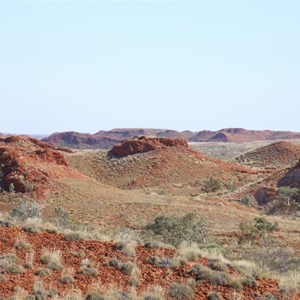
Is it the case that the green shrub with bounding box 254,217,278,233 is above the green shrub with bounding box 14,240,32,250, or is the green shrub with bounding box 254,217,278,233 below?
below

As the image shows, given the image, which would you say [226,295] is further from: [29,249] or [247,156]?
[247,156]

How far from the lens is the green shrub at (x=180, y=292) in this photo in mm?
9930

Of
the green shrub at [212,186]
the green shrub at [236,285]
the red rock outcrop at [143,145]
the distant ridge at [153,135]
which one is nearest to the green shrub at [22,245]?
the green shrub at [236,285]

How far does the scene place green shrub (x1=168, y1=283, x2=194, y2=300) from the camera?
9930 mm

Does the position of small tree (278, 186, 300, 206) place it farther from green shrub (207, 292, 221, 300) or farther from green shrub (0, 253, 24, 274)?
green shrub (0, 253, 24, 274)

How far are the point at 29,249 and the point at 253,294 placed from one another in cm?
473

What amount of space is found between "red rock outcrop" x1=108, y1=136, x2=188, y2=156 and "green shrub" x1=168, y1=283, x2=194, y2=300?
4770 centimetres

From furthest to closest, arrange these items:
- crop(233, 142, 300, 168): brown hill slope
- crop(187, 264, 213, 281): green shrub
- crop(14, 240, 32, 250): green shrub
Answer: crop(233, 142, 300, 168): brown hill slope, crop(14, 240, 32, 250): green shrub, crop(187, 264, 213, 281): green shrub

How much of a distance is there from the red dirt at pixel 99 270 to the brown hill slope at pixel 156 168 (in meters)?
35.3

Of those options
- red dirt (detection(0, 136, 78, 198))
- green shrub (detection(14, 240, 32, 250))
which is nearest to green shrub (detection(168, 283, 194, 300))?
green shrub (detection(14, 240, 32, 250))

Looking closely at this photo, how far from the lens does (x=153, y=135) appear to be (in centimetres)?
18388

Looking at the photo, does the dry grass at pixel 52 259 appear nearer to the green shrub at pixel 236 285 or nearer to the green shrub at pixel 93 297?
the green shrub at pixel 93 297

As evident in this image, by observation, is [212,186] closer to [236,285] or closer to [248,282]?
[248,282]

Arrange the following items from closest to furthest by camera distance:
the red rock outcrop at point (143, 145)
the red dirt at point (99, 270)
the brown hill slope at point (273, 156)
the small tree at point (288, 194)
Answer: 1. the red dirt at point (99, 270)
2. the small tree at point (288, 194)
3. the red rock outcrop at point (143, 145)
4. the brown hill slope at point (273, 156)
